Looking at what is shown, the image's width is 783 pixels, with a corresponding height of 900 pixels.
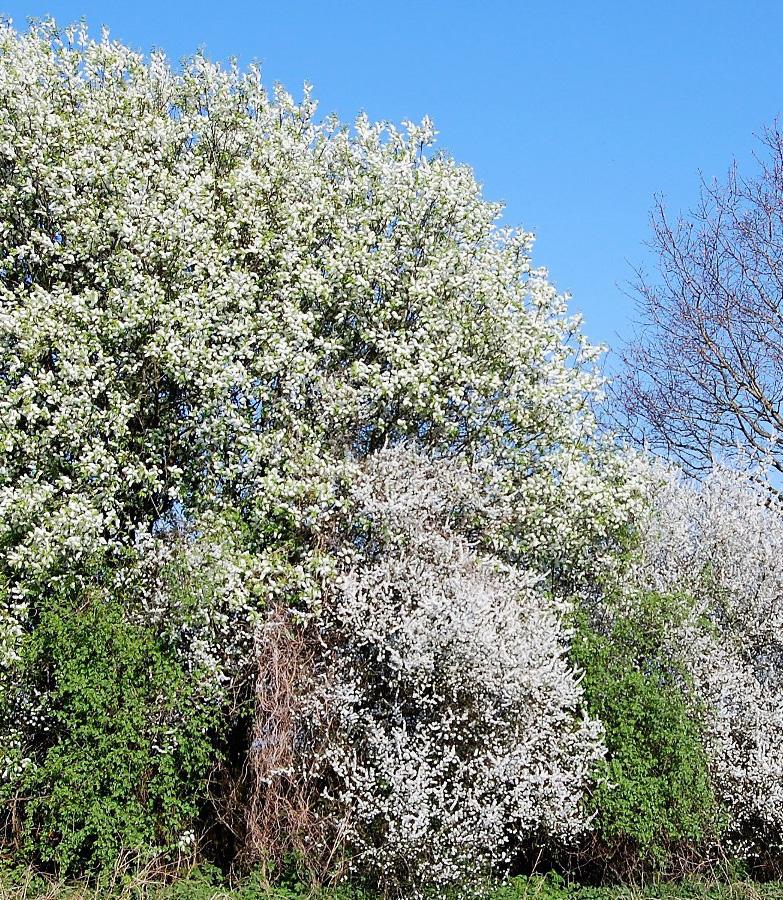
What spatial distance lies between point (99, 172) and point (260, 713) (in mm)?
5630

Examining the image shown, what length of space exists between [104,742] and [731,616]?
22.2 feet

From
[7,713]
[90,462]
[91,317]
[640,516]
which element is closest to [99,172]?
[91,317]

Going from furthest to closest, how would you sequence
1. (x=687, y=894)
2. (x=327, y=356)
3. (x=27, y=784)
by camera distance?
1. (x=327, y=356)
2. (x=687, y=894)
3. (x=27, y=784)

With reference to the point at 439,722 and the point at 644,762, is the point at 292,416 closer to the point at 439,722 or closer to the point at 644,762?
the point at 439,722

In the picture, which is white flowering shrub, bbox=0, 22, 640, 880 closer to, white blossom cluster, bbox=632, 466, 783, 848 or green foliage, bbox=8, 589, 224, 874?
green foliage, bbox=8, 589, 224, 874

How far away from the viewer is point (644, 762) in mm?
9125

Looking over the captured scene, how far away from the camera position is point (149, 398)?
10.2 m

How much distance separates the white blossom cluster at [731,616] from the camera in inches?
383

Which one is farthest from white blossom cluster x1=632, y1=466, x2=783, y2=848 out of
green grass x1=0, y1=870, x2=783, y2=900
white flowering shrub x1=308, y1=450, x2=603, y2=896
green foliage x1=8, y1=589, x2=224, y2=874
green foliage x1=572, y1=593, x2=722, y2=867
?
green foliage x1=8, y1=589, x2=224, y2=874

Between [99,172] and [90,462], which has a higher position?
[99,172]

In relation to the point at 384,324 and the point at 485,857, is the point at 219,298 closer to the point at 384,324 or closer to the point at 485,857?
the point at 384,324

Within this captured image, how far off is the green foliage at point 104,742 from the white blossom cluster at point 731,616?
197 inches

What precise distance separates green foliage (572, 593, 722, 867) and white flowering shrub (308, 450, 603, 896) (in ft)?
0.96

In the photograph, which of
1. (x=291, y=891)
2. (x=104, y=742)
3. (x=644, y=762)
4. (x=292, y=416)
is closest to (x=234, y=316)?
(x=292, y=416)
